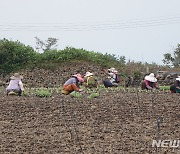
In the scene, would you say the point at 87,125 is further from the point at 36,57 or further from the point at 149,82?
the point at 36,57

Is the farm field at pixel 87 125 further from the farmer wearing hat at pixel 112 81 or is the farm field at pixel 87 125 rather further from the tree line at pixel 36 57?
the tree line at pixel 36 57

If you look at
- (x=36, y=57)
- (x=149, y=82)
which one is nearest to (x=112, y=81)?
(x=149, y=82)

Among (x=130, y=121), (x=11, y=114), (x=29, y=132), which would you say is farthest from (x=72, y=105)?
(x=29, y=132)

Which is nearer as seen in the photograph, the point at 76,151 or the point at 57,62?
the point at 76,151

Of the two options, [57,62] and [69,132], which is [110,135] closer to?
[69,132]

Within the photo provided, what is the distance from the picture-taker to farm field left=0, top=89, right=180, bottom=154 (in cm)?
718

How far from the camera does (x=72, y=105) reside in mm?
11180

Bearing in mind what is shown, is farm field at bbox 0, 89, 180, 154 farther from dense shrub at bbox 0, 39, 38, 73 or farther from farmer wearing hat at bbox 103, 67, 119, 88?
dense shrub at bbox 0, 39, 38, 73

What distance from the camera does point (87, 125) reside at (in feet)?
29.0

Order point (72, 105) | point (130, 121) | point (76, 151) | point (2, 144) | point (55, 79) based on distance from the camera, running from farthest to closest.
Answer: point (55, 79) → point (72, 105) → point (130, 121) → point (2, 144) → point (76, 151)

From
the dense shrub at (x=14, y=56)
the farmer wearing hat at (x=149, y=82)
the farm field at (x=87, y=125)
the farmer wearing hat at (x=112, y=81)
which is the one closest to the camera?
the farm field at (x=87, y=125)

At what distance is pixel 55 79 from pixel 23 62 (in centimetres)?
258

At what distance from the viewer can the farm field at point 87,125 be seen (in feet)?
23.5

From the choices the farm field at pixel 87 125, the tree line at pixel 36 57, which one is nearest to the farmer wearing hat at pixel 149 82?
the farm field at pixel 87 125
